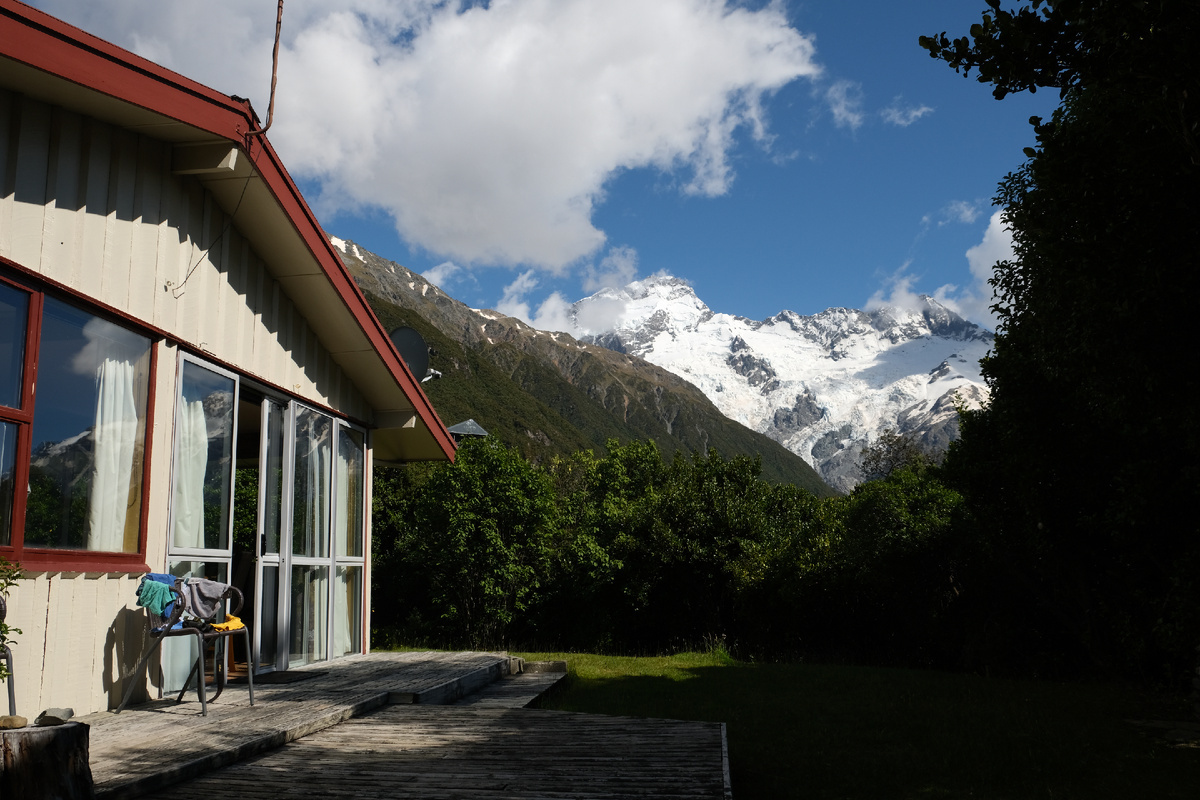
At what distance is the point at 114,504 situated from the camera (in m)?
5.22

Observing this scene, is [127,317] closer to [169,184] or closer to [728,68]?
[169,184]

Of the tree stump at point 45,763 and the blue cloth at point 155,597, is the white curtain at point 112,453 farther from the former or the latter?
the tree stump at point 45,763

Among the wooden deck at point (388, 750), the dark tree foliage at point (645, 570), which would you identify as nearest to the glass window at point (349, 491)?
the wooden deck at point (388, 750)

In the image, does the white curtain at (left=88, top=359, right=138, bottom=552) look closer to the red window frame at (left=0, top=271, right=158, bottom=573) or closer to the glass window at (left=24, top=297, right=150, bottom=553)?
the glass window at (left=24, top=297, right=150, bottom=553)

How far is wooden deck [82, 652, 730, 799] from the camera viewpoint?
3.50m

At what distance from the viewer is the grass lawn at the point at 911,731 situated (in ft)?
15.3

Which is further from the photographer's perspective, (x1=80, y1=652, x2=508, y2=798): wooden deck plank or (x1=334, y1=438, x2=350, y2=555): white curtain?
(x1=334, y1=438, x2=350, y2=555): white curtain

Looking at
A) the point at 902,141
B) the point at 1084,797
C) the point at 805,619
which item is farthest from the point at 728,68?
the point at 1084,797

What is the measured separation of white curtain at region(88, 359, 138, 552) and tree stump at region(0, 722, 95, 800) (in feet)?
8.18

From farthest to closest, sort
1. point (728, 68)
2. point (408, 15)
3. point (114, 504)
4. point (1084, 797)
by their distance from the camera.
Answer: point (728, 68) → point (408, 15) → point (114, 504) → point (1084, 797)

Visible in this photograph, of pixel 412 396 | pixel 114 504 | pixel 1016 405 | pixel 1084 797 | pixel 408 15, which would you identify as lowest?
pixel 1084 797

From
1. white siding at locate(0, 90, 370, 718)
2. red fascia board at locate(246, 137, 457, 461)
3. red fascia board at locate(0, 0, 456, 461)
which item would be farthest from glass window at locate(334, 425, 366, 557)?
white siding at locate(0, 90, 370, 718)

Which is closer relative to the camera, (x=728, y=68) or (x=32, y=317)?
(x=32, y=317)

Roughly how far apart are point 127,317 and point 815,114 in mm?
12005
